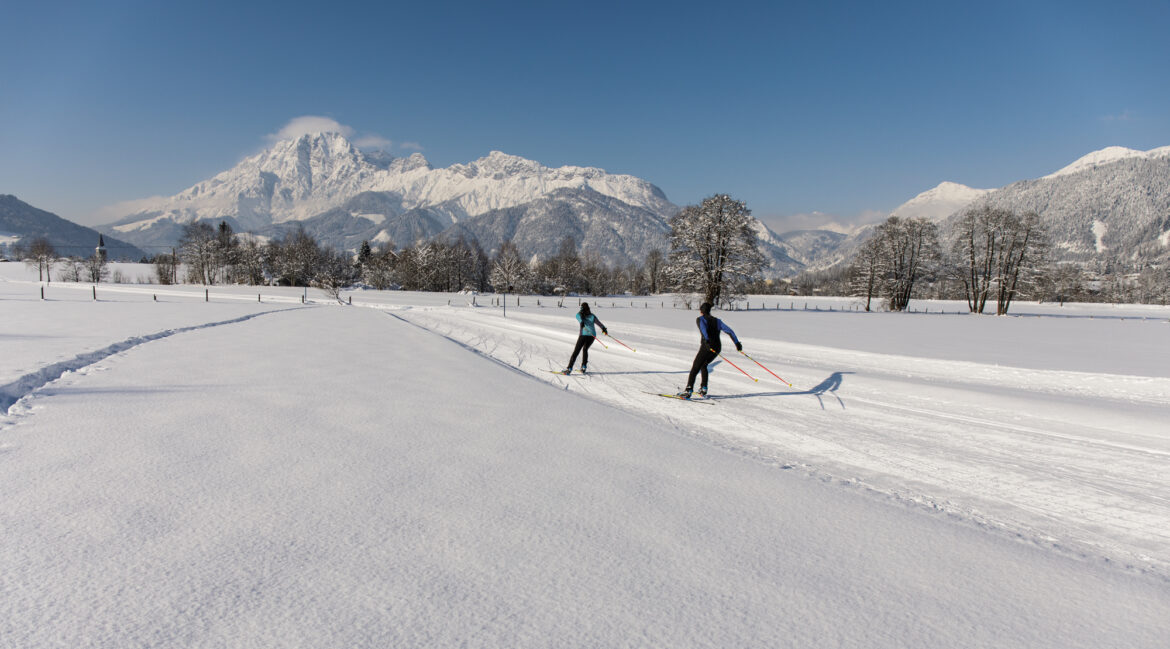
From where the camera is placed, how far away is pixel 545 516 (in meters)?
3.73

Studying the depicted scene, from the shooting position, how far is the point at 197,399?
21.5 ft

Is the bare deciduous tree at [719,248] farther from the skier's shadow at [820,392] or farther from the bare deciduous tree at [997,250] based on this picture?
the skier's shadow at [820,392]

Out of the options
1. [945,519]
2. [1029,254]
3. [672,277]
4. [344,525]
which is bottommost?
[945,519]

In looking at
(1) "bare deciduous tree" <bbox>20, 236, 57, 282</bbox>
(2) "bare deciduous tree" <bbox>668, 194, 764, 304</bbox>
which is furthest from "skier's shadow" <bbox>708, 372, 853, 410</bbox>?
(1) "bare deciduous tree" <bbox>20, 236, 57, 282</bbox>

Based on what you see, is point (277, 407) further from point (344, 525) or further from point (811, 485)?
point (811, 485)

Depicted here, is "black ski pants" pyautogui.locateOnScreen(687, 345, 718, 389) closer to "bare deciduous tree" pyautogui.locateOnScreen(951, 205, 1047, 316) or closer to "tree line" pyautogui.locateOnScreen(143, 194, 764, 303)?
"tree line" pyautogui.locateOnScreen(143, 194, 764, 303)

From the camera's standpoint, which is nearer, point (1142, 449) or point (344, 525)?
point (344, 525)

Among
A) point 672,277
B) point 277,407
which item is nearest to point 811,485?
point 277,407

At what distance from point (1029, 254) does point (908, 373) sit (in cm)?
4656

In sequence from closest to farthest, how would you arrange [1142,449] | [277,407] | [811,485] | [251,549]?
[251,549] → [811,485] → [277,407] → [1142,449]

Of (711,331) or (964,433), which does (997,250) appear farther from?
(711,331)

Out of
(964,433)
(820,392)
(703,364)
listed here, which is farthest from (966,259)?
(703,364)

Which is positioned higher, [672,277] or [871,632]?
[672,277]

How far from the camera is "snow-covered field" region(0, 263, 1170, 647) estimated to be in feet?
8.20
